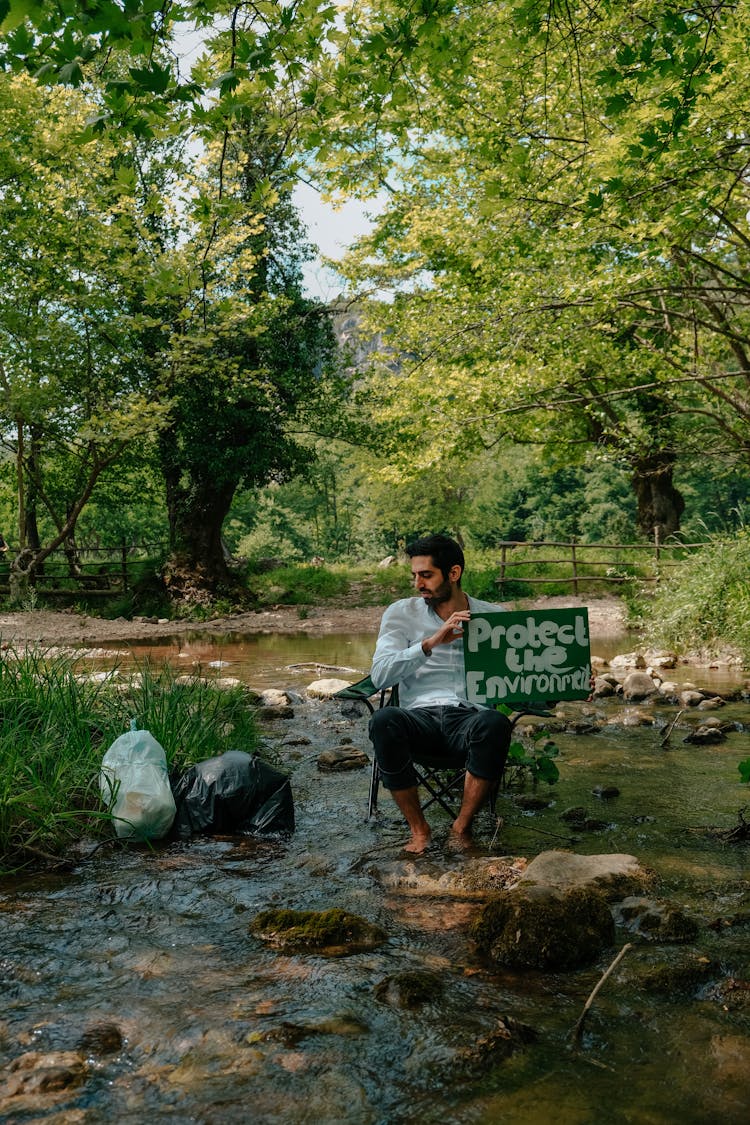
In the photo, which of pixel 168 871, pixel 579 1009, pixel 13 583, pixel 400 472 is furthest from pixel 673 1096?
pixel 13 583

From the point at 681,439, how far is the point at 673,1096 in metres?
16.6

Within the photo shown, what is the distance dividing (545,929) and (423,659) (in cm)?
167

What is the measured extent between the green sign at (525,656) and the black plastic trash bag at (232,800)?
Result: 1152 millimetres

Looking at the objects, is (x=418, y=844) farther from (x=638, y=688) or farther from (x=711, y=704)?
(x=638, y=688)

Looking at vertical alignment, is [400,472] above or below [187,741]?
above

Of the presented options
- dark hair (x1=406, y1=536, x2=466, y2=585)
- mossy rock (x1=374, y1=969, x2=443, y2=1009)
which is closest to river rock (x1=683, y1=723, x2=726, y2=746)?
dark hair (x1=406, y1=536, x2=466, y2=585)

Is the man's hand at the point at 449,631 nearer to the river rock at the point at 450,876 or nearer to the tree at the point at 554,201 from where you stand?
the river rock at the point at 450,876

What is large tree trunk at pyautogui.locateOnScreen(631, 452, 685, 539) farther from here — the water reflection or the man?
the man

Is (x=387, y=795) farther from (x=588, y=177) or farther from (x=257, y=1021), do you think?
(x=588, y=177)

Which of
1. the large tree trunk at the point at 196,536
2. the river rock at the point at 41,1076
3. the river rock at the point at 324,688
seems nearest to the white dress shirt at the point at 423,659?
the river rock at the point at 41,1076

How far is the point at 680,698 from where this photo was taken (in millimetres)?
7949

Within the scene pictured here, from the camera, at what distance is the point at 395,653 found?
4.21 m

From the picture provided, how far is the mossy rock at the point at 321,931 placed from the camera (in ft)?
9.48

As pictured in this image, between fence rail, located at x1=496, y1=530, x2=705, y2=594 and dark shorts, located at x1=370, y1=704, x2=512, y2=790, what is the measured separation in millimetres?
9416
